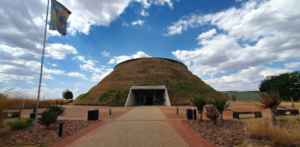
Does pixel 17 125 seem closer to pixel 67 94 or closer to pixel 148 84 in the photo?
pixel 148 84

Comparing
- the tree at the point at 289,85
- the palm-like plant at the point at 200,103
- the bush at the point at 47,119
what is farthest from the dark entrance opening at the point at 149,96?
the tree at the point at 289,85

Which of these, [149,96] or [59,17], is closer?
[59,17]

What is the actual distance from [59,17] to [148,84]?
29377 millimetres

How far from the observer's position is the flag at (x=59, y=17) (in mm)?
8367

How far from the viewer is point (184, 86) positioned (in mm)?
37344

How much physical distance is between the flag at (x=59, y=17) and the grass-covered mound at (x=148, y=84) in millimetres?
22733

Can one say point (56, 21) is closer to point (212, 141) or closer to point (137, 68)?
point (212, 141)

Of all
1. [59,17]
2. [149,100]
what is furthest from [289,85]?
[59,17]

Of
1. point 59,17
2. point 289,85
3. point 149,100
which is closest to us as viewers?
→ point 59,17

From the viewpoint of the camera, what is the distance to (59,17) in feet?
28.4

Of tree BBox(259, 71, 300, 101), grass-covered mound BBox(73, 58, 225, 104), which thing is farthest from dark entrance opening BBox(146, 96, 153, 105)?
tree BBox(259, 71, 300, 101)

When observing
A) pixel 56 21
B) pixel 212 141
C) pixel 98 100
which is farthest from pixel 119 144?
pixel 98 100

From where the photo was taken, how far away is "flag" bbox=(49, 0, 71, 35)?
837 cm

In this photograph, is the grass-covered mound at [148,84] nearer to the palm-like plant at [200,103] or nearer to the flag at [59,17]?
the palm-like plant at [200,103]
